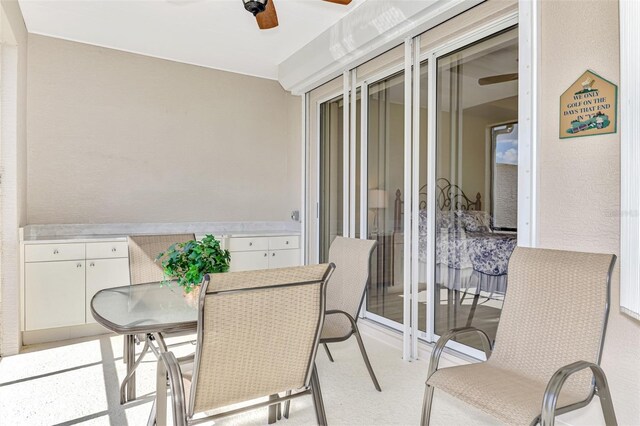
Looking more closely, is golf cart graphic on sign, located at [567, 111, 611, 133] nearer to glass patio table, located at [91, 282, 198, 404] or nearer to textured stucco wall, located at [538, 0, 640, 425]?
textured stucco wall, located at [538, 0, 640, 425]

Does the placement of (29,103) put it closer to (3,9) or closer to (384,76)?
(3,9)

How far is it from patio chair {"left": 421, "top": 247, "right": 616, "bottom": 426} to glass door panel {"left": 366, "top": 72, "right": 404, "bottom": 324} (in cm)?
149

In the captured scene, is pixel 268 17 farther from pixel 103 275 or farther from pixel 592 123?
pixel 103 275

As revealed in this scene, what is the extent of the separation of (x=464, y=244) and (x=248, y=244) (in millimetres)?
2383

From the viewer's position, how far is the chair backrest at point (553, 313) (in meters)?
1.76

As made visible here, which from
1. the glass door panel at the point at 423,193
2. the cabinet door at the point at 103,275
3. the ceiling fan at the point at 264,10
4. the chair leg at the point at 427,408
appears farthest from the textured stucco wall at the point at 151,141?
the chair leg at the point at 427,408

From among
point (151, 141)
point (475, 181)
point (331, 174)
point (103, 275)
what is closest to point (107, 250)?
point (103, 275)

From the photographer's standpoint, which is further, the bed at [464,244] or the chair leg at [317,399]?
the bed at [464,244]

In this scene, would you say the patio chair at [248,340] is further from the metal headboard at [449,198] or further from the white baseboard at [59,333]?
the white baseboard at [59,333]

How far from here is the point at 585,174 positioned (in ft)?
6.79

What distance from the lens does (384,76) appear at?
3.71 metres

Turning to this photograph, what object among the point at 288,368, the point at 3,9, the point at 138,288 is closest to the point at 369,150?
the point at 138,288

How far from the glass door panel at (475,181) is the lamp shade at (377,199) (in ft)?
2.31

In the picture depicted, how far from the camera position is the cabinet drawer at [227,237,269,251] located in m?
4.40
